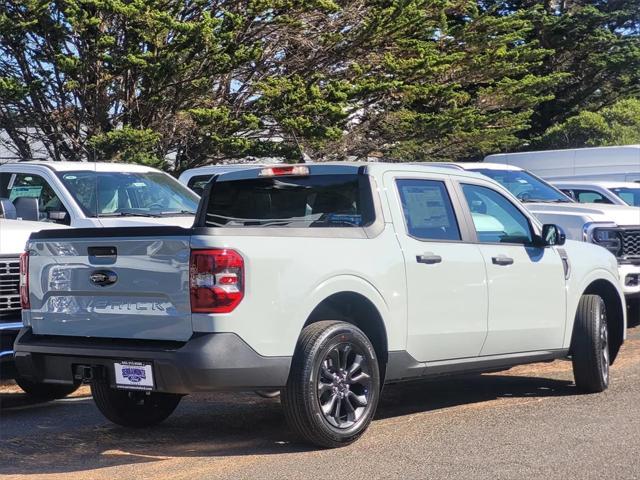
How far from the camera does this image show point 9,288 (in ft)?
26.1

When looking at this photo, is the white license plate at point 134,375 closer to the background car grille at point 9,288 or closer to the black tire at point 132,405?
the black tire at point 132,405

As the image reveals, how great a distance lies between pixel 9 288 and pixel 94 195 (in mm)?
2293

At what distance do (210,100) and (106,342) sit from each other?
15519mm

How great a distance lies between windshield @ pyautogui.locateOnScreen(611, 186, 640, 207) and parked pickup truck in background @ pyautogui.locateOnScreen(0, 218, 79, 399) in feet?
35.1

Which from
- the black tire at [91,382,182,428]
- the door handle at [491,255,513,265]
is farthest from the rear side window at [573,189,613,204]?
the black tire at [91,382,182,428]

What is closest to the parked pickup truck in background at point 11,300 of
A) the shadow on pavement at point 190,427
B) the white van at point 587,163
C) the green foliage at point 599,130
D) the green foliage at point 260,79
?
the shadow on pavement at point 190,427

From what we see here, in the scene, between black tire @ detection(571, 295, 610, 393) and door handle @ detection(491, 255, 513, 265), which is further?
black tire @ detection(571, 295, 610, 393)

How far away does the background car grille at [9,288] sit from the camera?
7.89 metres

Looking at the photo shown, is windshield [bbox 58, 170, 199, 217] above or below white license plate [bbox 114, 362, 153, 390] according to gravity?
above

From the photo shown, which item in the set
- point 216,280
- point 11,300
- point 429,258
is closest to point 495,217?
point 429,258

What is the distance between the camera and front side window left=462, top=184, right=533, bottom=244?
761cm

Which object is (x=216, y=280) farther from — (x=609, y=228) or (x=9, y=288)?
(x=609, y=228)

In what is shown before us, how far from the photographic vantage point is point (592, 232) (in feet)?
38.7

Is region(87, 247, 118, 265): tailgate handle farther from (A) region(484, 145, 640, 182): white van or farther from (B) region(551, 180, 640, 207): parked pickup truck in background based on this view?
(A) region(484, 145, 640, 182): white van
